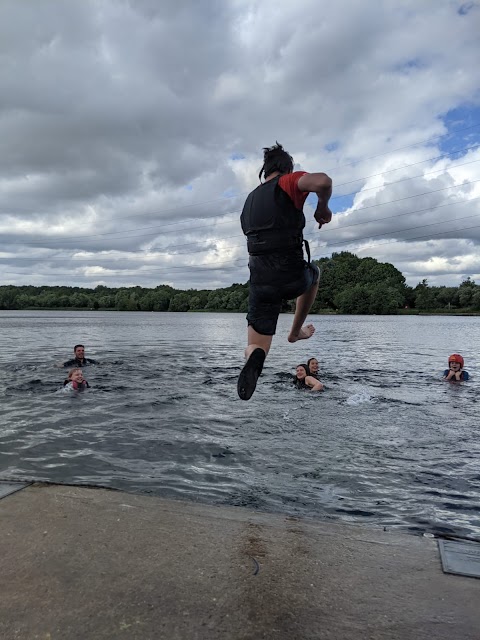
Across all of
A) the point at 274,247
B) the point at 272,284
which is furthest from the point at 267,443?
the point at 274,247

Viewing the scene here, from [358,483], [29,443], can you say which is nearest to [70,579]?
[358,483]

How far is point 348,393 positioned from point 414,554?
1237 cm

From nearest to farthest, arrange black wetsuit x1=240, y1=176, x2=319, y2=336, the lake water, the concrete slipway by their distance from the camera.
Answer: the concrete slipway, black wetsuit x1=240, y1=176, x2=319, y2=336, the lake water

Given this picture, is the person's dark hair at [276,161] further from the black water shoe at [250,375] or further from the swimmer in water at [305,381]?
the swimmer in water at [305,381]

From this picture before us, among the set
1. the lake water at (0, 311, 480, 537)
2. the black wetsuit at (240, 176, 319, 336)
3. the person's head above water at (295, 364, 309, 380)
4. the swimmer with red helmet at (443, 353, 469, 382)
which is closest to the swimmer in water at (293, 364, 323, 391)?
the person's head above water at (295, 364, 309, 380)

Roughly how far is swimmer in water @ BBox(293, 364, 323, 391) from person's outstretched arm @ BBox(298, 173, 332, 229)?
1307 centimetres

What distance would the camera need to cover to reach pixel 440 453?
9141 millimetres

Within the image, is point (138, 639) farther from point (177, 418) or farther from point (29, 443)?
point (177, 418)

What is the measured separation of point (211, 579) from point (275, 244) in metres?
2.39

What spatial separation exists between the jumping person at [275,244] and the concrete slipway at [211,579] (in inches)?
49.0

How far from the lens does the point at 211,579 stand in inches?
133

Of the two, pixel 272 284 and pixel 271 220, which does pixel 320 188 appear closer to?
pixel 271 220

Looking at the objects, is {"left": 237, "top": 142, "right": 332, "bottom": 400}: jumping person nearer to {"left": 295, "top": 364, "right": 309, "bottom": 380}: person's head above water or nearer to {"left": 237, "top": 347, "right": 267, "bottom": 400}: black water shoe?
{"left": 237, "top": 347, "right": 267, "bottom": 400}: black water shoe

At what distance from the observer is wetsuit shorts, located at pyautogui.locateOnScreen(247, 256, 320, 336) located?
13.6ft
